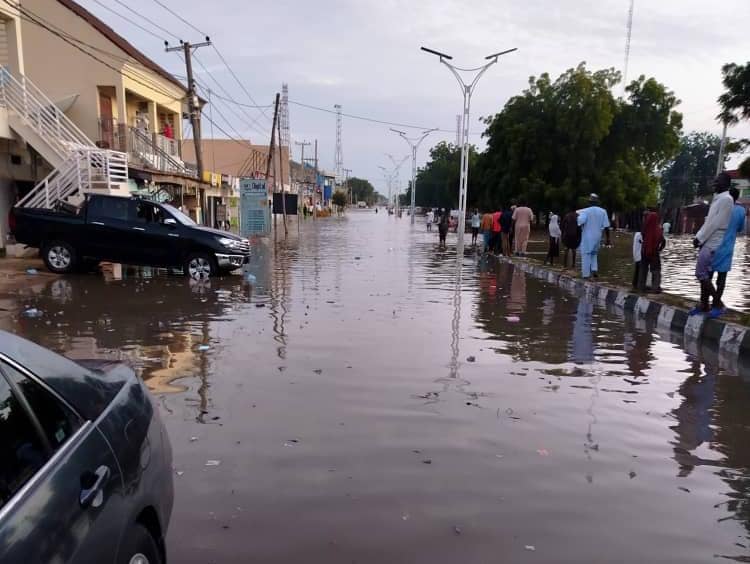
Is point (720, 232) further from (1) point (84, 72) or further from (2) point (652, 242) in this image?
(1) point (84, 72)

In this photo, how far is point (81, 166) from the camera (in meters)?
17.1

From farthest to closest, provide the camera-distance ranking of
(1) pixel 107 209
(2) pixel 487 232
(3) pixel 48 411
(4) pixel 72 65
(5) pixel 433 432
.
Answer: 1. (2) pixel 487 232
2. (4) pixel 72 65
3. (1) pixel 107 209
4. (5) pixel 433 432
5. (3) pixel 48 411

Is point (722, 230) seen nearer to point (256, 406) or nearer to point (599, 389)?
point (599, 389)

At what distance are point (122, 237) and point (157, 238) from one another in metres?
0.84

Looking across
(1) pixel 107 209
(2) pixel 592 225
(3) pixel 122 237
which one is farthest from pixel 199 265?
(2) pixel 592 225

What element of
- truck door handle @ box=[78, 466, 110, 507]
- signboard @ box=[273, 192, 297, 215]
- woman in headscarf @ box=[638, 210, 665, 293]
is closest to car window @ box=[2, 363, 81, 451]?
truck door handle @ box=[78, 466, 110, 507]

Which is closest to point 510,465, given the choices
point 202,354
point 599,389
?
point 599,389

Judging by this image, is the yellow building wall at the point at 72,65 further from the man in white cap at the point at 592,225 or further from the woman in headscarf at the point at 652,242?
the woman in headscarf at the point at 652,242

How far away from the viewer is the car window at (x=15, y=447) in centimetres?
182

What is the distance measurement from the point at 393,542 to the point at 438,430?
167 centimetres

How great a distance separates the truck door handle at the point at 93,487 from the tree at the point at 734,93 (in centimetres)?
1434

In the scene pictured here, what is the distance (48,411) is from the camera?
2152 millimetres

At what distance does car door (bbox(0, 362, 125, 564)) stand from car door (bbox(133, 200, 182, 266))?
12392mm

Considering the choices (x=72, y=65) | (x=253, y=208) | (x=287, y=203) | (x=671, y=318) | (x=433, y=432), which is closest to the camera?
(x=433, y=432)
